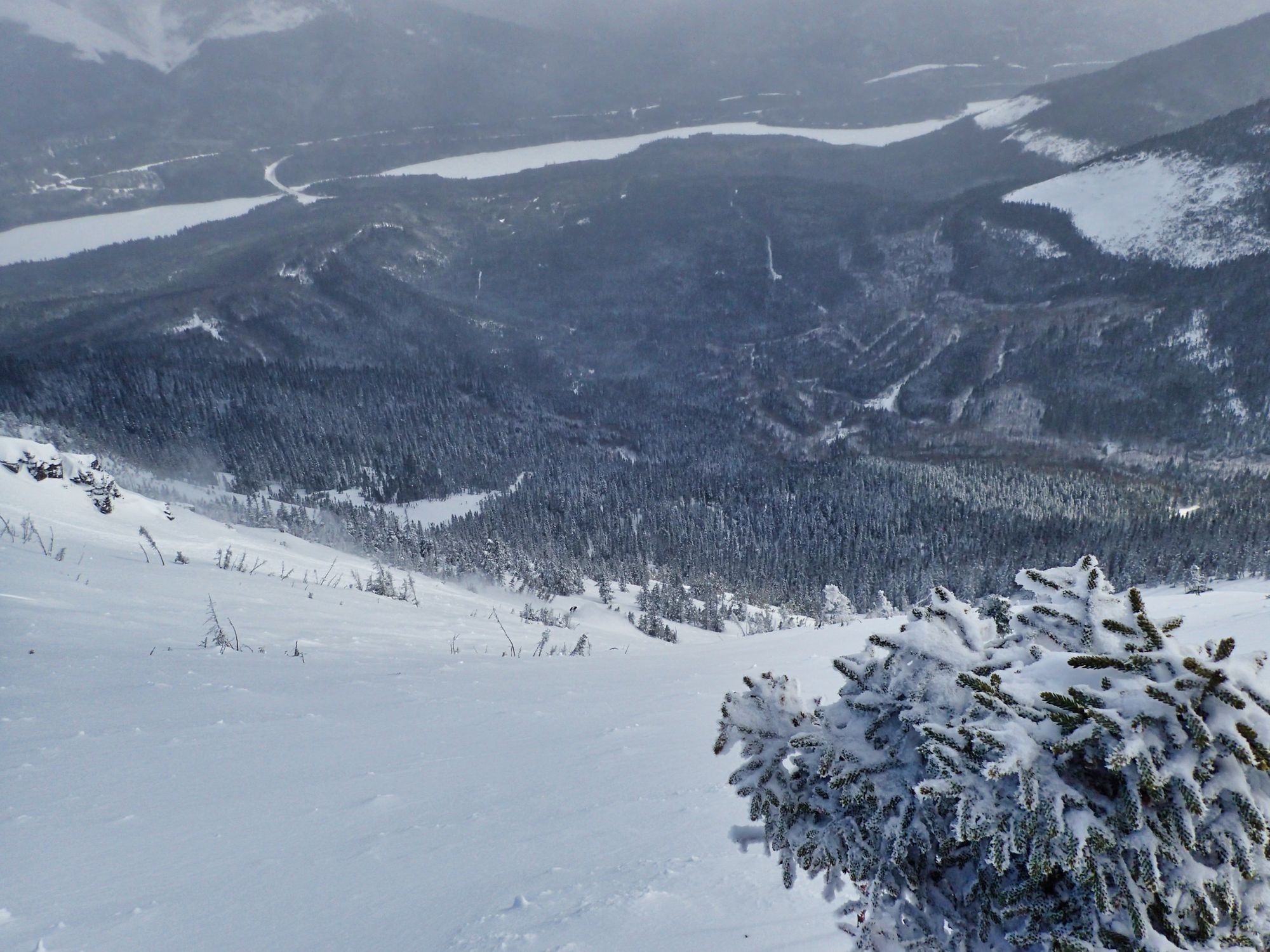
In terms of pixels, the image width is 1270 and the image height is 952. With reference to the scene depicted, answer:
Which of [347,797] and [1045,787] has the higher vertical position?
[1045,787]

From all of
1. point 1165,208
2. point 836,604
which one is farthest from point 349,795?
point 1165,208

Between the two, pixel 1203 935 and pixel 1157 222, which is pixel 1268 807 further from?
pixel 1157 222

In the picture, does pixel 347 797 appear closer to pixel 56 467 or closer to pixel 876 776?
pixel 876 776

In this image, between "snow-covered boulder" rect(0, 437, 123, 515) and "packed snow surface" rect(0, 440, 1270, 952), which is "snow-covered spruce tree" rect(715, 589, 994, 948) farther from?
"snow-covered boulder" rect(0, 437, 123, 515)

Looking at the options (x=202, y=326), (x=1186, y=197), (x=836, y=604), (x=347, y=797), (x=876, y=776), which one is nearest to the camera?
(x=876, y=776)

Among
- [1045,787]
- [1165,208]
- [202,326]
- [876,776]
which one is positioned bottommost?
[876,776]

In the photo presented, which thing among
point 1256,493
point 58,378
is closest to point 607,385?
point 58,378

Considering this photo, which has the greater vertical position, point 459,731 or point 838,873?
point 838,873
